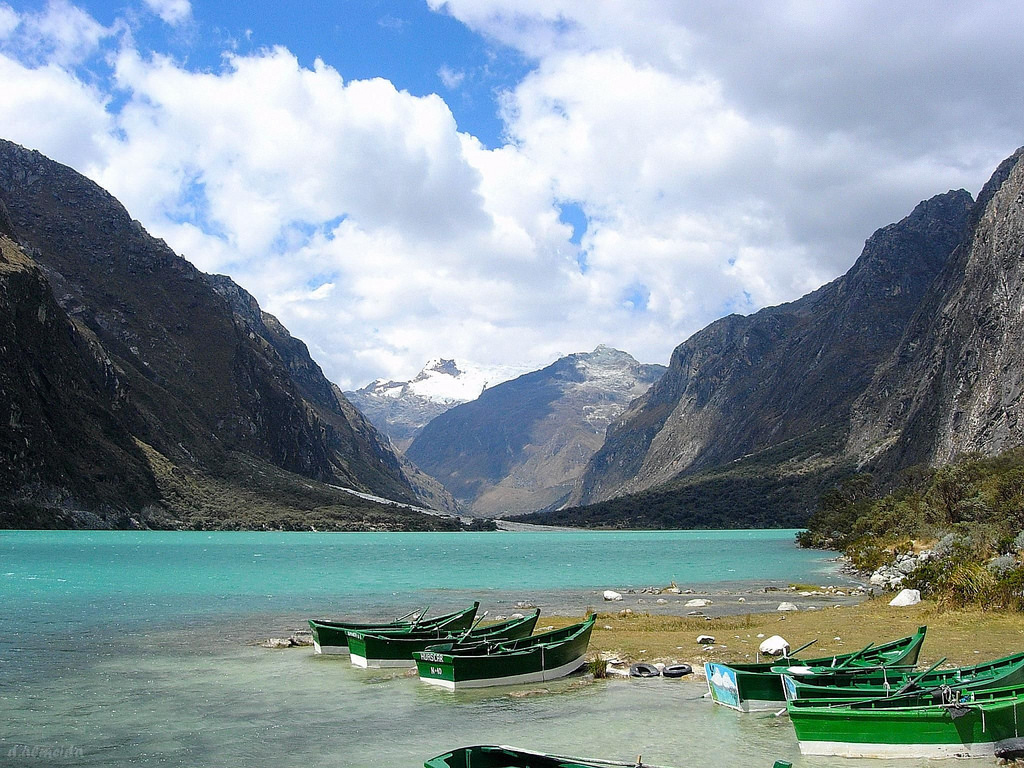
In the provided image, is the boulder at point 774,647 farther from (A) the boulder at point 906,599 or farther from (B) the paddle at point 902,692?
(A) the boulder at point 906,599

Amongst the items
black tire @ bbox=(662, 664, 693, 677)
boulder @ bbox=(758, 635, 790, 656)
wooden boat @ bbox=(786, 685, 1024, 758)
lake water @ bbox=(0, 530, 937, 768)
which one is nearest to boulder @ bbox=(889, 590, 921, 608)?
lake water @ bbox=(0, 530, 937, 768)

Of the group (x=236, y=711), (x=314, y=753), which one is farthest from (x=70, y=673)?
(x=314, y=753)

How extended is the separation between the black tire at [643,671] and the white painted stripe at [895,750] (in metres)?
9.19

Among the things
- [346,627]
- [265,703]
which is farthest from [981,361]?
[265,703]

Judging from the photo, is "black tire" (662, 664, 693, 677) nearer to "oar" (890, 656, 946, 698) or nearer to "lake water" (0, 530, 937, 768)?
"lake water" (0, 530, 937, 768)

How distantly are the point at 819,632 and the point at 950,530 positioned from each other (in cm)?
4422

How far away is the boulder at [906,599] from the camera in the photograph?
39469mm

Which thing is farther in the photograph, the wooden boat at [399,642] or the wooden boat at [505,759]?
the wooden boat at [399,642]

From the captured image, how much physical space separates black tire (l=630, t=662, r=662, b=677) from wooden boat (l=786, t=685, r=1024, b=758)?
9.30 m

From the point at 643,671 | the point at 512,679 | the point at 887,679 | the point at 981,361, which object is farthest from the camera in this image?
the point at 981,361

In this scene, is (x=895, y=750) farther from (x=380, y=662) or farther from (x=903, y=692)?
(x=380, y=662)

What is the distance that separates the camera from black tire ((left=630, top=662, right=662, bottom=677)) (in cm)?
2631

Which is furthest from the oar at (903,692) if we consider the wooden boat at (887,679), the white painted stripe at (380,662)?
the white painted stripe at (380,662)

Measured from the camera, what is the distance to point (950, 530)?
226 ft
